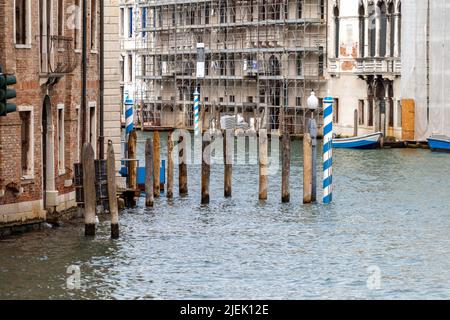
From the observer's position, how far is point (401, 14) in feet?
235

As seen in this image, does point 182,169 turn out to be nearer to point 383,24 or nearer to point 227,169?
point 227,169

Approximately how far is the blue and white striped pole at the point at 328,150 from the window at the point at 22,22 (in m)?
9.50

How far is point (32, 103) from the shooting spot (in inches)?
1272

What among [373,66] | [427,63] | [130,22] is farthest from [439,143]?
[130,22]

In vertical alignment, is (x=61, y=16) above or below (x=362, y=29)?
below

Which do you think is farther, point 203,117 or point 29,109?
point 203,117

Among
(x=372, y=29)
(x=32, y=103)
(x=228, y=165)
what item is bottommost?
(x=228, y=165)

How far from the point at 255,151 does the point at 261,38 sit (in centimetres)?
1815

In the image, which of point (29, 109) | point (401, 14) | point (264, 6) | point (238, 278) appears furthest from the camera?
point (264, 6)

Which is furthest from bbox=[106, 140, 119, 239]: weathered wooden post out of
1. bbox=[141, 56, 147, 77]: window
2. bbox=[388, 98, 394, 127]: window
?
bbox=[141, 56, 147, 77]: window

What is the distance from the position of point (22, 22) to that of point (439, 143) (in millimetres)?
33619

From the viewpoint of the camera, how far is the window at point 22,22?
31953 mm
